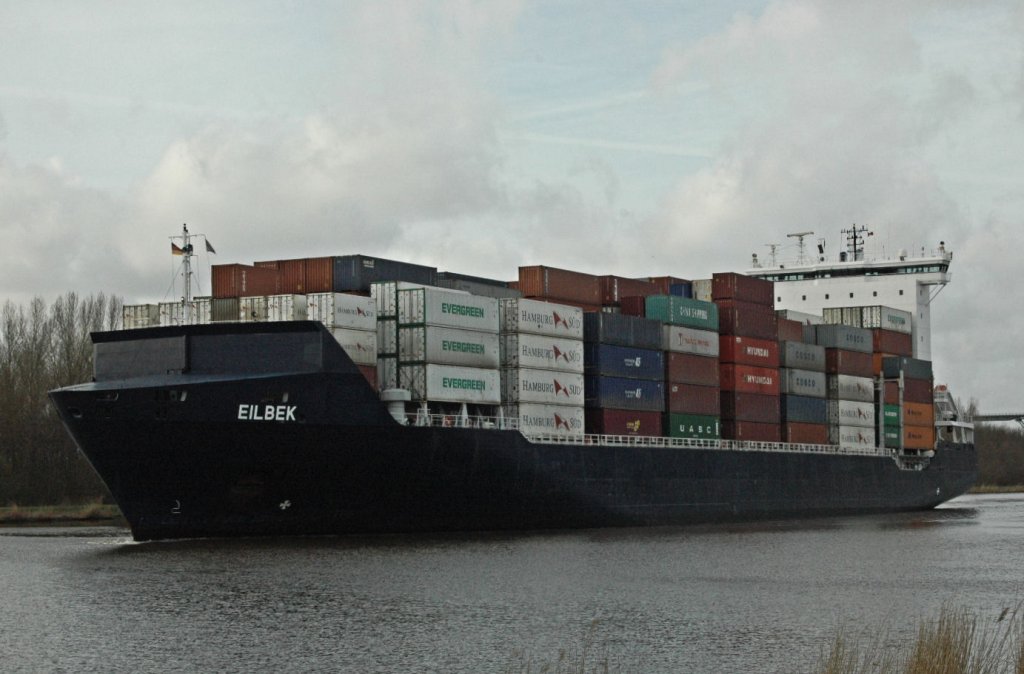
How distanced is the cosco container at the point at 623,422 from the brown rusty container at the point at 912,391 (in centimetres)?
1839

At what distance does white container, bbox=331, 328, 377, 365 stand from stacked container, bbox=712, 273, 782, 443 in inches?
715

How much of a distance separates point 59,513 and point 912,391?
128ft

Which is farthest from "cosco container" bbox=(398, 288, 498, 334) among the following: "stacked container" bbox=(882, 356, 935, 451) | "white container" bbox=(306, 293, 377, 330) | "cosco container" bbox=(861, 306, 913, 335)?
"stacked container" bbox=(882, 356, 935, 451)

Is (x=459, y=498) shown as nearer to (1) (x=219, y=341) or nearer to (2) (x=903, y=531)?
(1) (x=219, y=341)

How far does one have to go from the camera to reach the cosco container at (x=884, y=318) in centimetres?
6003

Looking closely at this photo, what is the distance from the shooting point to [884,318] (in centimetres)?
6025

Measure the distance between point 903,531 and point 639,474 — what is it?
393 inches

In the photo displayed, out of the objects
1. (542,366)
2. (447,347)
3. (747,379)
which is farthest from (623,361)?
(447,347)

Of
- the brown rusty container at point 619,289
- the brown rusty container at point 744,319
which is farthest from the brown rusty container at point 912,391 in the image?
the brown rusty container at point 619,289

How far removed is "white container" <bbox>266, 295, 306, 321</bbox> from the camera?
35094 millimetres

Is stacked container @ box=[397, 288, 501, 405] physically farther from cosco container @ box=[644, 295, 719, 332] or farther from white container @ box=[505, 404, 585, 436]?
cosco container @ box=[644, 295, 719, 332]

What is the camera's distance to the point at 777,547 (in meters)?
37.4

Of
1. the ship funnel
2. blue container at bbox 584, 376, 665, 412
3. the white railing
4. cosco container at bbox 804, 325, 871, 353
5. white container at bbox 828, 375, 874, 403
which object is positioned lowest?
the white railing

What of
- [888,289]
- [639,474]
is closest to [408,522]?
[639,474]
